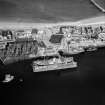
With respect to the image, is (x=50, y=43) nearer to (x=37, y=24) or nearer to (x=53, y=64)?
(x=37, y=24)

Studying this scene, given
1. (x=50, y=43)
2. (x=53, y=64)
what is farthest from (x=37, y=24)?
(x=53, y=64)

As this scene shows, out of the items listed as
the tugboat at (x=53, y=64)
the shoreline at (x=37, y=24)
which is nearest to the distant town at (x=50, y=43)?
the tugboat at (x=53, y=64)

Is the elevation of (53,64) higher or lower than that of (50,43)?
lower

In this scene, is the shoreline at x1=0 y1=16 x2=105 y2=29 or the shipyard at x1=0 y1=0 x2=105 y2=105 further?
the shoreline at x1=0 y1=16 x2=105 y2=29

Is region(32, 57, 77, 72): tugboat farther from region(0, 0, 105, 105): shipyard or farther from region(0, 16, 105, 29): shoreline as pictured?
region(0, 16, 105, 29): shoreline

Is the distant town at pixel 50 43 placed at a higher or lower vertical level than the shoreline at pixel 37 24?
lower

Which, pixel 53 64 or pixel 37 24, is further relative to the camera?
pixel 37 24

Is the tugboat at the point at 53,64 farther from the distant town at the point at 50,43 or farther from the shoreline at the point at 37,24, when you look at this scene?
the shoreline at the point at 37,24

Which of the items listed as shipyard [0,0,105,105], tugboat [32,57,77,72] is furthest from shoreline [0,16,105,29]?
tugboat [32,57,77,72]

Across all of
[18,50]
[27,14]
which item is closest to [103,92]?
[18,50]
